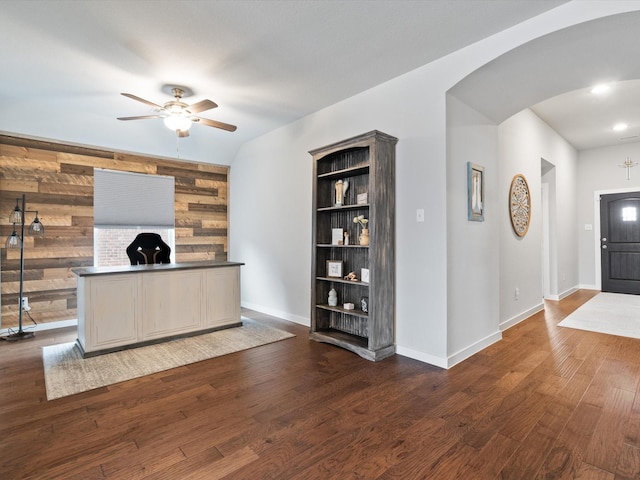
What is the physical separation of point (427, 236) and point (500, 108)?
164cm

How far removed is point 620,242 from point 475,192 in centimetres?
538

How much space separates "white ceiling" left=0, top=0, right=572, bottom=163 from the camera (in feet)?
7.79

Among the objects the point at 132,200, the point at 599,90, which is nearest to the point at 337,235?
the point at 132,200

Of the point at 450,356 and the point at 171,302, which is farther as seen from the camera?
the point at 171,302

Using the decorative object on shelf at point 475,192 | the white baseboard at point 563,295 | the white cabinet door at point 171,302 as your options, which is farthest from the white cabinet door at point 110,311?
the white baseboard at point 563,295

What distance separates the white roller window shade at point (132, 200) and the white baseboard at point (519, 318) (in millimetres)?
4954

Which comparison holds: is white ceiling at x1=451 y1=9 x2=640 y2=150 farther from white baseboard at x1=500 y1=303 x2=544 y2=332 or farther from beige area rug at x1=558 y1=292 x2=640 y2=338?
beige area rug at x1=558 y1=292 x2=640 y2=338

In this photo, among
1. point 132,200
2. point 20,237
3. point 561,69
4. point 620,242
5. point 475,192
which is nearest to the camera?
point 561,69

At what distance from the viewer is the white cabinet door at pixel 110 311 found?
321 cm

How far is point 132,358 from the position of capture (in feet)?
10.5

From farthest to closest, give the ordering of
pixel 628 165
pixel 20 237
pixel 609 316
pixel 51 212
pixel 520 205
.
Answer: pixel 628 165, pixel 609 316, pixel 520 205, pixel 51 212, pixel 20 237

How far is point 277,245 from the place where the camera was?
498 cm

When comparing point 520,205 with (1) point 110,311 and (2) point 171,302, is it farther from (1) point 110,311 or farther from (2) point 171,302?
(1) point 110,311

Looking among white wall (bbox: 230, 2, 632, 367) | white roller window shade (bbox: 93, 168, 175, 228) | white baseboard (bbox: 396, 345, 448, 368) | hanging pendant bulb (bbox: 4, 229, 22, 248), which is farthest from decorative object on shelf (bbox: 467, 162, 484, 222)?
hanging pendant bulb (bbox: 4, 229, 22, 248)
